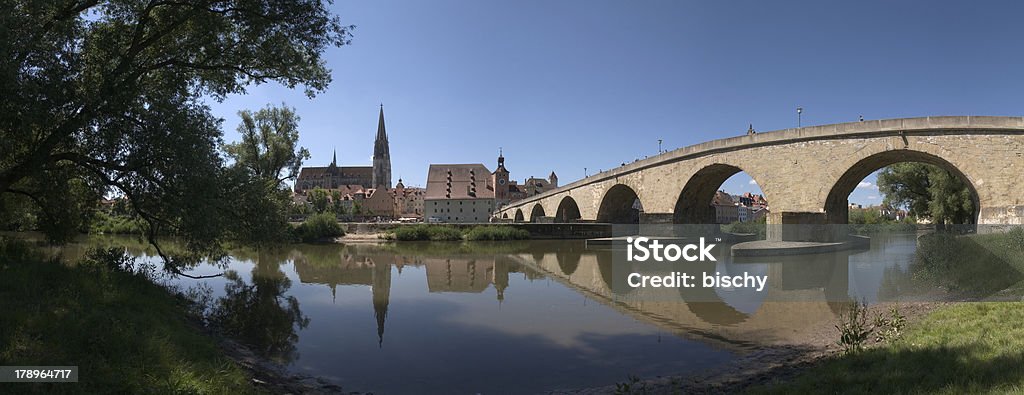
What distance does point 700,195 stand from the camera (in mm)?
28609

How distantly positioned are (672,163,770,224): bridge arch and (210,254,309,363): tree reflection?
20.2 m

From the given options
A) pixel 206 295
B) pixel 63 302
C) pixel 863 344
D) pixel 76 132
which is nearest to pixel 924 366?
pixel 863 344

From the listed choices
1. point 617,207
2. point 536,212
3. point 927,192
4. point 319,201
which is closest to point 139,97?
point 617,207

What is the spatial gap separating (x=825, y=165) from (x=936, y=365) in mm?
16968

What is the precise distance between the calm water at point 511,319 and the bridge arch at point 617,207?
56.1 ft

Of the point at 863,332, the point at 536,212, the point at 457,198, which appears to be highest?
the point at 457,198

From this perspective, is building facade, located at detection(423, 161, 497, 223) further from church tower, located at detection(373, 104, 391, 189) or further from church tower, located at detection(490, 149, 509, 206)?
church tower, located at detection(373, 104, 391, 189)

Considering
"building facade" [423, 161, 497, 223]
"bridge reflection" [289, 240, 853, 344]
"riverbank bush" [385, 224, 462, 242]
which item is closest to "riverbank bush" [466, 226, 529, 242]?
"riverbank bush" [385, 224, 462, 242]

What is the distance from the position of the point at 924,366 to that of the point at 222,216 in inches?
410

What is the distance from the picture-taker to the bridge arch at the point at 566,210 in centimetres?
4716

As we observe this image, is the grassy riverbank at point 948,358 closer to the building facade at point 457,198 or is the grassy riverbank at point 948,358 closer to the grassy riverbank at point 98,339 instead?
the grassy riverbank at point 98,339

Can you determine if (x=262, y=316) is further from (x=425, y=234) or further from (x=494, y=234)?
(x=425, y=234)

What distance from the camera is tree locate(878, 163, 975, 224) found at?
26.8 m

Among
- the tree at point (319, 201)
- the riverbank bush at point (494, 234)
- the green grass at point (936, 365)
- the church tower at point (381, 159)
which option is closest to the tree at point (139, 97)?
the green grass at point (936, 365)
